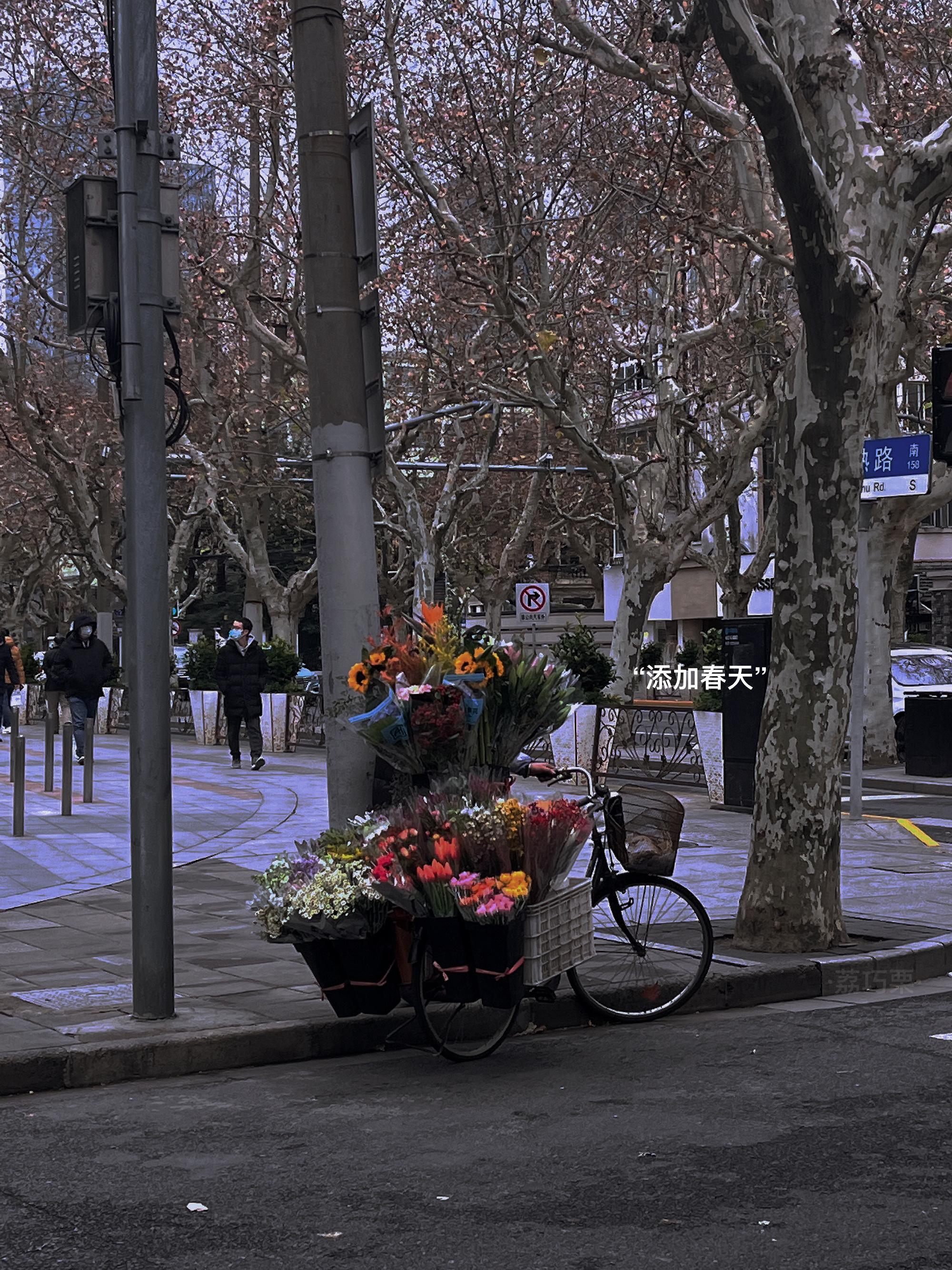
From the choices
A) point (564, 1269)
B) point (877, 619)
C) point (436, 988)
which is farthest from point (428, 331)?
point (564, 1269)

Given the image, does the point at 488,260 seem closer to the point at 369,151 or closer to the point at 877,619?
the point at 877,619

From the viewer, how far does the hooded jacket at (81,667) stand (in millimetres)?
21016

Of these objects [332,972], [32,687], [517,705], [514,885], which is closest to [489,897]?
[514,885]

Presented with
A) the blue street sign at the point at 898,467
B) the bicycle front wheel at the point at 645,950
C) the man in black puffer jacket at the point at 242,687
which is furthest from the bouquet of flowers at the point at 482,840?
the man in black puffer jacket at the point at 242,687

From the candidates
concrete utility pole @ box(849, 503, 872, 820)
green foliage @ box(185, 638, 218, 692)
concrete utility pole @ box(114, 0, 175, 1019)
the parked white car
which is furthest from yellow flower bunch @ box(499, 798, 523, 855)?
green foliage @ box(185, 638, 218, 692)

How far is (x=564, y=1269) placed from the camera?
4.15 m

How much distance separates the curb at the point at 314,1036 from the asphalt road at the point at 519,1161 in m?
0.14

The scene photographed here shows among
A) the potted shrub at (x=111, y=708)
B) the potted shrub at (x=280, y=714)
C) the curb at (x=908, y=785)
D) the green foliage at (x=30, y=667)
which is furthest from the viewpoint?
the green foliage at (x=30, y=667)

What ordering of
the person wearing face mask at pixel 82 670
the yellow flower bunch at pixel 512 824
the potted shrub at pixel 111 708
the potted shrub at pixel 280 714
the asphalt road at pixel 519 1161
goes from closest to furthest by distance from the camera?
1. the asphalt road at pixel 519 1161
2. the yellow flower bunch at pixel 512 824
3. the person wearing face mask at pixel 82 670
4. the potted shrub at pixel 280 714
5. the potted shrub at pixel 111 708

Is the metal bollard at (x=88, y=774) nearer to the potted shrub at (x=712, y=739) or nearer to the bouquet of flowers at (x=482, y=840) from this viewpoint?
the potted shrub at (x=712, y=739)

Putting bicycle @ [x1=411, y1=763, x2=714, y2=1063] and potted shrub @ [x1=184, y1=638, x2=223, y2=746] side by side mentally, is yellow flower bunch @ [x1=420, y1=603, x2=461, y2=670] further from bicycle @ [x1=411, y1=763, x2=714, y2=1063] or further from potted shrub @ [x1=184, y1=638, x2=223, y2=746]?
potted shrub @ [x1=184, y1=638, x2=223, y2=746]

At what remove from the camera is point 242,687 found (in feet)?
75.6

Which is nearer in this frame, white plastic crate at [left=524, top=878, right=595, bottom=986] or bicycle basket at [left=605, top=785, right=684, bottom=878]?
white plastic crate at [left=524, top=878, right=595, bottom=986]

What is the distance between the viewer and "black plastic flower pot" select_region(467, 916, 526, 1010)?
637 centimetres
